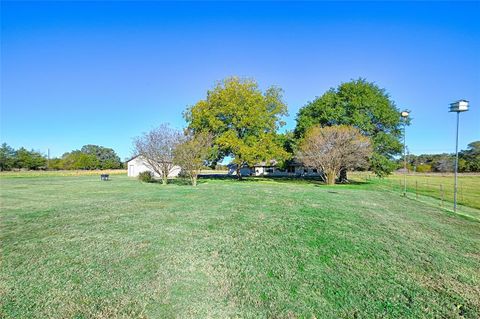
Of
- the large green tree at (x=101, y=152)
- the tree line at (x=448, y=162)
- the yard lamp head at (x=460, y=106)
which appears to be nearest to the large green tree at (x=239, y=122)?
the yard lamp head at (x=460, y=106)

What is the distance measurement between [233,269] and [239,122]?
25.4 meters

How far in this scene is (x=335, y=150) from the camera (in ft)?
73.7

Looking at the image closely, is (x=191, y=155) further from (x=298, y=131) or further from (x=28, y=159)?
(x=28, y=159)

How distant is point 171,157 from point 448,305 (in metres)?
20.9

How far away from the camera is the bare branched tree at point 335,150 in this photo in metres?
22.7

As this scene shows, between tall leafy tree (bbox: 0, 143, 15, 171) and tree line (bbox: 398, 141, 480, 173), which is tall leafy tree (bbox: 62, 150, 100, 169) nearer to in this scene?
tall leafy tree (bbox: 0, 143, 15, 171)

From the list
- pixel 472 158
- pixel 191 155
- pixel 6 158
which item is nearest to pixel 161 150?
pixel 191 155

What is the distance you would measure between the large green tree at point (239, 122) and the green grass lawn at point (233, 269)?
20.7 metres

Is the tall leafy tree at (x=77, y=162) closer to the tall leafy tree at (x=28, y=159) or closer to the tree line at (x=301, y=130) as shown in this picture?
the tall leafy tree at (x=28, y=159)

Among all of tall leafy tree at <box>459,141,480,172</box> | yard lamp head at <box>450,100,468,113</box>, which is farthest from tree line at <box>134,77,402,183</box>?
tall leafy tree at <box>459,141,480,172</box>

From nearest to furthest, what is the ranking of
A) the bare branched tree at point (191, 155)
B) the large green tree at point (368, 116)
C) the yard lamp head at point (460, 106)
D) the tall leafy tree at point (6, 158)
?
1. the yard lamp head at point (460, 106)
2. the bare branched tree at point (191, 155)
3. the large green tree at point (368, 116)
4. the tall leafy tree at point (6, 158)

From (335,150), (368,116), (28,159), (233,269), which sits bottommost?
(233,269)

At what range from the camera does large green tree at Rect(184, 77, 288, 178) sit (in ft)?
89.9

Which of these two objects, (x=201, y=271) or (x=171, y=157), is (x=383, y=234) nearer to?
(x=201, y=271)
